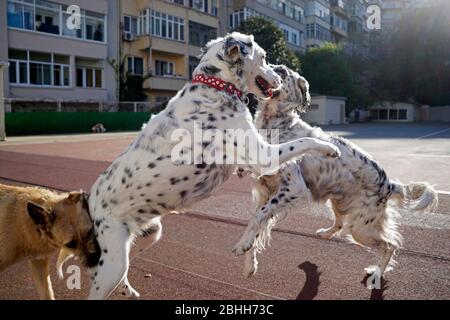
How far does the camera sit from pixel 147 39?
37062 millimetres

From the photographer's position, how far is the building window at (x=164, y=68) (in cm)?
3966

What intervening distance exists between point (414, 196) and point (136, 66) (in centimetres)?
3586

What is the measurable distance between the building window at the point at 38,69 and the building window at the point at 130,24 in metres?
6.97

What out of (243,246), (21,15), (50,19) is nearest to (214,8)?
(50,19)

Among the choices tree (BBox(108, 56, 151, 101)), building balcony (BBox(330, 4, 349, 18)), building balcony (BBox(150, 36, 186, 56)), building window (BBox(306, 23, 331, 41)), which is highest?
building balcony (BBox(330, 4, 349, 18))

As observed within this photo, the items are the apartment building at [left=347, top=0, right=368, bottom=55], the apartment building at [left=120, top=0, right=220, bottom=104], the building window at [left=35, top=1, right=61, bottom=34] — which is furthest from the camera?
the apartment building at [left=347, top=0, right=368, bottom=55]

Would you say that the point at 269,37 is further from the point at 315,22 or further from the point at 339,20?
the point at 339,20

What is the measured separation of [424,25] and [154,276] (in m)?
60.9

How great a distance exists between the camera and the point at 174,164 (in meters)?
3.48

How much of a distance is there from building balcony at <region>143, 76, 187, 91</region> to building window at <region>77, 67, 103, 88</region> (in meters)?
4.18

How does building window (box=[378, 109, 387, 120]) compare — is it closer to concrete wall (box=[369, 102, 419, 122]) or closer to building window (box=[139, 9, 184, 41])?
concrete wall (box=[369, 102, 419, 122])

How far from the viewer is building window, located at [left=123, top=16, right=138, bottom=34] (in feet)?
122

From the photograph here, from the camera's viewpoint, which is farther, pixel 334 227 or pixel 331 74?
pixel 331 74

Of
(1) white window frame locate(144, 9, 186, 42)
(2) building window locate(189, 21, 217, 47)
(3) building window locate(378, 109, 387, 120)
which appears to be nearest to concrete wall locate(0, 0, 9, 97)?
(1) white window frame locate(144, 9, 186, 42)
